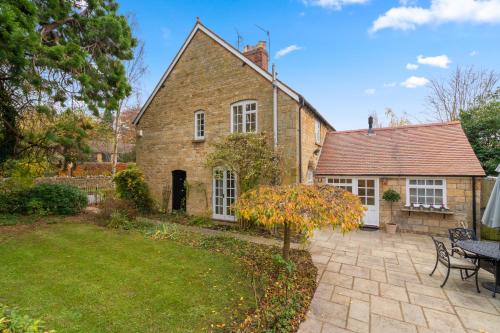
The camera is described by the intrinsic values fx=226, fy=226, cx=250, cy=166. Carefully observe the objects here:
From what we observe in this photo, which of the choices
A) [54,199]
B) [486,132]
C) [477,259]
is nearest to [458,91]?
[486,132]

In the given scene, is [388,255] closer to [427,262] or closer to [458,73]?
[427,262]

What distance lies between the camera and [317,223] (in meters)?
4.12

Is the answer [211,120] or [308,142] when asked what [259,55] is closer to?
[211,120]

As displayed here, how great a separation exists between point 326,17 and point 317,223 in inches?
360

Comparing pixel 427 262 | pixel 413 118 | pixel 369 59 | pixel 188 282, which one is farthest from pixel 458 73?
pixel 188 282

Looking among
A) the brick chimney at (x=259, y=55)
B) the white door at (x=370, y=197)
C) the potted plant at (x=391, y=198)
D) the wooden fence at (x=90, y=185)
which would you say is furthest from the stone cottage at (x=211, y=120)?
the wooden fence at (x=90, y=185)

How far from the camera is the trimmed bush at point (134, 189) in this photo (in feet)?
42.0

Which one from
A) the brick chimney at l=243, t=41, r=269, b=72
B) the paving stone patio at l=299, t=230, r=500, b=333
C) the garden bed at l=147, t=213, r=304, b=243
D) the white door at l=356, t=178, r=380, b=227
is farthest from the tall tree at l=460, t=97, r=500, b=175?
the brick chimney at l=243, t=41, r=269, b=72

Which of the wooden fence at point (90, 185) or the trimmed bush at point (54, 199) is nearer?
the trimmed bush at point (54, 199)

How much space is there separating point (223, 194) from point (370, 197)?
22.0 ft

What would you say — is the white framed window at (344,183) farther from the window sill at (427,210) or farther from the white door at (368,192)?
the window sill at (427,210)

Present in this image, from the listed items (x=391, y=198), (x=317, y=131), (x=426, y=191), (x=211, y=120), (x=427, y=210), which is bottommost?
(x=427, y=210)

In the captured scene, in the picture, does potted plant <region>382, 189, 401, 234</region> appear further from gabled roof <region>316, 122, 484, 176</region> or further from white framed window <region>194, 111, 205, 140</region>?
white framed window <region>194, 111, 205, 140</region>

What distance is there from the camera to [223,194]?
11.0 meters
